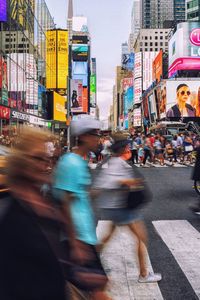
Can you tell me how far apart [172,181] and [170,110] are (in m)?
52.9

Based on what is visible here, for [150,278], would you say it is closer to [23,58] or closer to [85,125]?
[85,125]

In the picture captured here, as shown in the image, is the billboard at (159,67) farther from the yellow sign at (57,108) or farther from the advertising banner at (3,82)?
the advertising banner at (3,82)

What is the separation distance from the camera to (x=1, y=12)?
2997cm

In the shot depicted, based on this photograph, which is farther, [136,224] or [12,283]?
[136,224]

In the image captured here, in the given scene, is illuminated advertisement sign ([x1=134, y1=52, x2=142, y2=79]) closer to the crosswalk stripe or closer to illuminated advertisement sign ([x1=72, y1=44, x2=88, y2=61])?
illuminated advertisement sign ([x1=72, y1=44, x2=88, y2=61])

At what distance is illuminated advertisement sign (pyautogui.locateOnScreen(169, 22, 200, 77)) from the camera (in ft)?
250

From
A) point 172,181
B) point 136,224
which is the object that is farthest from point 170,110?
point 136,224

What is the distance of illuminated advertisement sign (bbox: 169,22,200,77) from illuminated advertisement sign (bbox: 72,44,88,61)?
52797 mm

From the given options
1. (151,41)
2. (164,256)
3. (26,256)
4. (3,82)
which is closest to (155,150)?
(3,82)

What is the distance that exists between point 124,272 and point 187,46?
76.2m

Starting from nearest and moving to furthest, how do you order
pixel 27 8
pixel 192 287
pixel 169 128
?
1. pixel 192 287
2. pixel 27 8
3. pixel 169 128

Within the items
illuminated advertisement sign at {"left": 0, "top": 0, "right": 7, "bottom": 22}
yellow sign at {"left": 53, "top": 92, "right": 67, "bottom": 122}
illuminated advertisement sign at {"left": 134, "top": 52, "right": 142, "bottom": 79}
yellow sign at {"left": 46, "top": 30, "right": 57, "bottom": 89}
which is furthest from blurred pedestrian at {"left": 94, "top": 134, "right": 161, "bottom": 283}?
illuminated advertisement sign at {"left": 134, "top": 52, "right": 142, "bottom": 79}

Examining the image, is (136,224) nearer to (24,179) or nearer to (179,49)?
(24,179)

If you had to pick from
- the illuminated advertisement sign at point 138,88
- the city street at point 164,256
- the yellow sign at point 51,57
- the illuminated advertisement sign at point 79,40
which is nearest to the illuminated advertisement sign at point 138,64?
the illuminated advertisement sign at point 138,88
